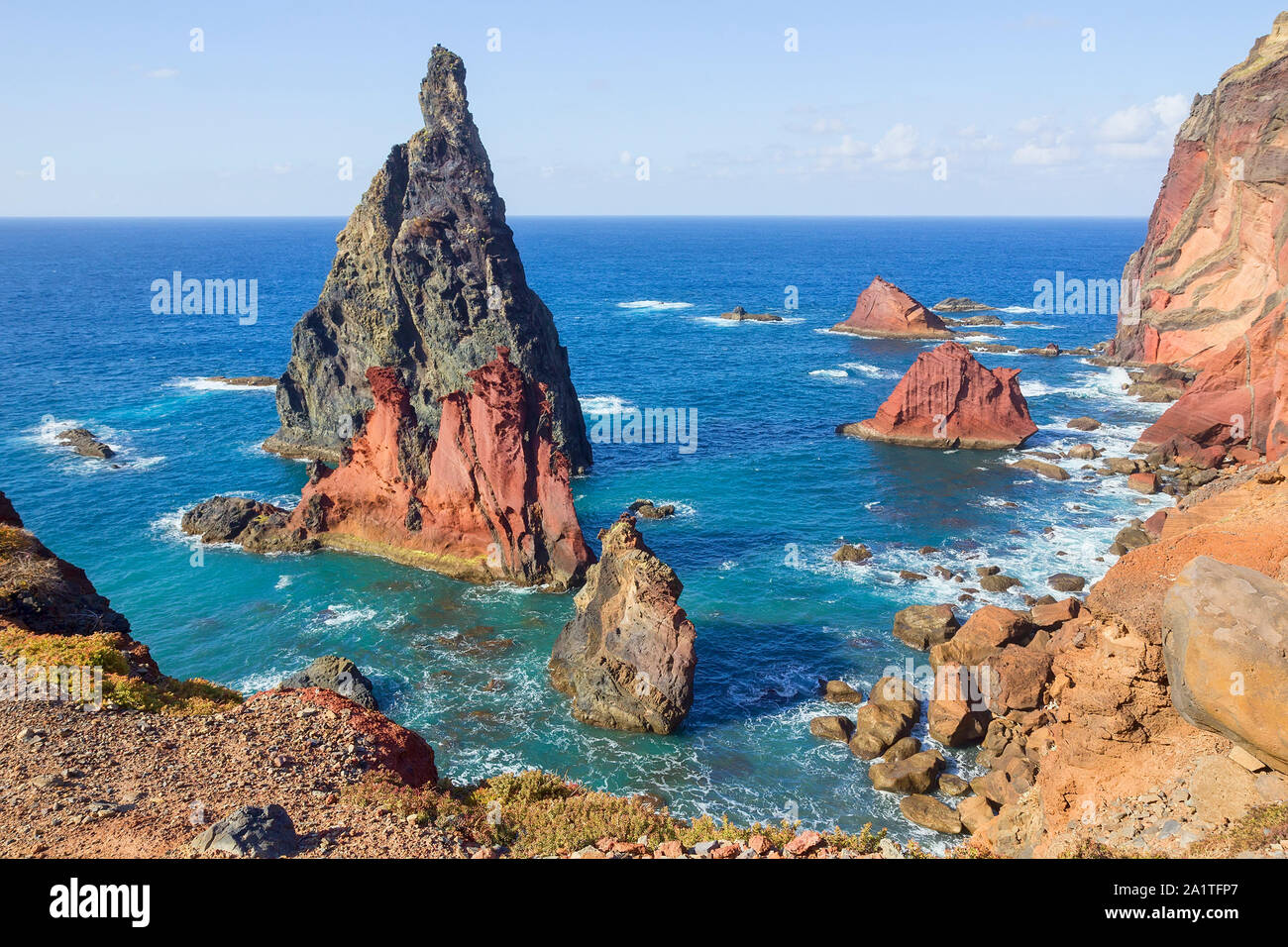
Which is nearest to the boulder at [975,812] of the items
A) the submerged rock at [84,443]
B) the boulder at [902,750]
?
the boulder at [902,750]

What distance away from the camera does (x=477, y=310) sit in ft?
Result: 201

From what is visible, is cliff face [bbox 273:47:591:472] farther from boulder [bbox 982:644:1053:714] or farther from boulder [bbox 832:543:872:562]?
boulder [bbox 982:644:1053:714]

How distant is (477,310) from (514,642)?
88.8ft

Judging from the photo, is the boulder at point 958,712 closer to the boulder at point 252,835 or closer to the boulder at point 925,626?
the boulder at point 925,626

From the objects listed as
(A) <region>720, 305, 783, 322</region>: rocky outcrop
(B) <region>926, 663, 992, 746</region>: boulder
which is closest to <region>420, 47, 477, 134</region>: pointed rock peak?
(B) <region>926, 663, 992, 746</region>: boulder

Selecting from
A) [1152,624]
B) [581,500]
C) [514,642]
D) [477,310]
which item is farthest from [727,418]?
[1152,624]

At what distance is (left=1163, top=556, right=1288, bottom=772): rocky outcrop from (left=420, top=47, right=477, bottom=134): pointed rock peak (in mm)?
57415

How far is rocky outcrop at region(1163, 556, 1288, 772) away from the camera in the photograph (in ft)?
57.2

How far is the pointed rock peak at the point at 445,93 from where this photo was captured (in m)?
61.6

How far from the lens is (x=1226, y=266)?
83.7 meters

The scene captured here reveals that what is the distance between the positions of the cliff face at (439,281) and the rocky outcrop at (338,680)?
2449cm

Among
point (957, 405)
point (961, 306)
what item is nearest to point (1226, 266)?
point (957, 405)
